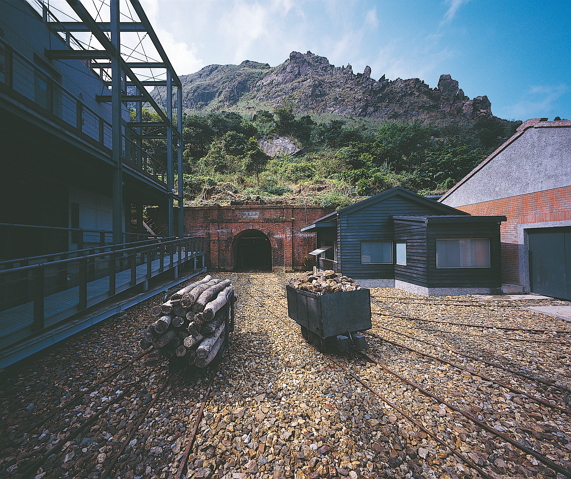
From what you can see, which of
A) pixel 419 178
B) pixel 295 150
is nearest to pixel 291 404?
pixel 419 178

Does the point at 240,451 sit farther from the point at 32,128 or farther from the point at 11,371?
the point at 32,128

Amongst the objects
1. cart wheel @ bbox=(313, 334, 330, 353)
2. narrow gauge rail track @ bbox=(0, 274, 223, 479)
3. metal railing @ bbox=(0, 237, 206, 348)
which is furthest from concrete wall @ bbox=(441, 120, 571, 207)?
metal railing @ bbox=(0, 237, 206, 348)

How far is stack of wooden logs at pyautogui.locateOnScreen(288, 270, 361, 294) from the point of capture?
5.28 metres

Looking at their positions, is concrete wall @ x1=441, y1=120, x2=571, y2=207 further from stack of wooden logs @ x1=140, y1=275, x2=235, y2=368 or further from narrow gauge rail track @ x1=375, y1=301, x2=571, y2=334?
stack of wooden logs @ x1=140, y1=275, x2=235, y2=368

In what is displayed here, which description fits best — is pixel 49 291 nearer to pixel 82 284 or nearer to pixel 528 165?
pixel 82 284

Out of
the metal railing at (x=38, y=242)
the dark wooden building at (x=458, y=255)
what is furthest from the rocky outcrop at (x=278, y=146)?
the metal railing at (x=38, y=242)

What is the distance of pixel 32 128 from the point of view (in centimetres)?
526

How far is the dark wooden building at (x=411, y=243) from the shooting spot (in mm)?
10398

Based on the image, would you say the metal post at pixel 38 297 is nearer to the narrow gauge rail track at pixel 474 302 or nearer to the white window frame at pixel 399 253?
the narrow gauge rail track at pixel 474 302

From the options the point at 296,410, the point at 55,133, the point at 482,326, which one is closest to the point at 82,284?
the point at 55,133

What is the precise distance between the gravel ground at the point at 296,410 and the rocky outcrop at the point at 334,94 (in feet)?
240

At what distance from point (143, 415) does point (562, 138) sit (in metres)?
15.7

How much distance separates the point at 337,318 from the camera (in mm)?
4934

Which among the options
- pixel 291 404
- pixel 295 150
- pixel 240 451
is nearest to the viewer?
pixel 240 451
